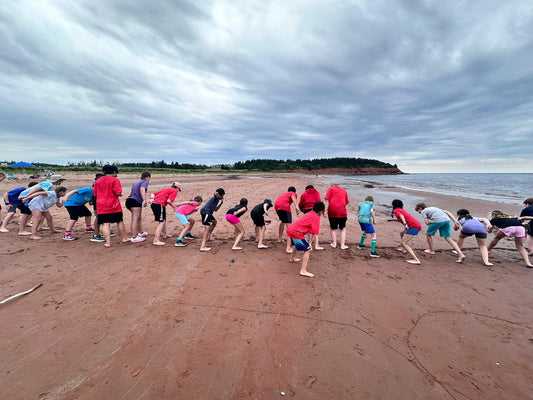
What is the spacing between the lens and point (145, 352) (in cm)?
277

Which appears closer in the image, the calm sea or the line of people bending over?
the line of people bending over

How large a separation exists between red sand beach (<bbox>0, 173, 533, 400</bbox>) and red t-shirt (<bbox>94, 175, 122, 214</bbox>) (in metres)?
1.30

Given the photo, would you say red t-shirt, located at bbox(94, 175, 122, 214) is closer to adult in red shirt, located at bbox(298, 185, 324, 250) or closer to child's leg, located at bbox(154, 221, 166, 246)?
child's leg, located at bbox(154, 221, 166, 246)

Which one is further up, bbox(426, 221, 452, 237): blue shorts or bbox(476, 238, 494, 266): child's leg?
bbox(426, 221, 452, 237): blue shorts

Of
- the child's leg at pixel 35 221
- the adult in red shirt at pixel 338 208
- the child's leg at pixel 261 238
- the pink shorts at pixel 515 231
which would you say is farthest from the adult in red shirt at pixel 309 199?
the child's leg at pixel 35 221

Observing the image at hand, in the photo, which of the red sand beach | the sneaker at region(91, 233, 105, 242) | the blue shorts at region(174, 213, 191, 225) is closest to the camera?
the red sand beach

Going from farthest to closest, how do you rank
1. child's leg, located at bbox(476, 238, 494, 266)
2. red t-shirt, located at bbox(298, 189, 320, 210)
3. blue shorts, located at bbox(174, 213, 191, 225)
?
red t-shirt, located at bbox(298, 189, 320, 210) < blue shorts, located at bbox(174, 213, 191, 225) < child's leg, located at bbox(476, 238, 494, 266)

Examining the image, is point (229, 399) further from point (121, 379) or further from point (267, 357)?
point (121, 379)

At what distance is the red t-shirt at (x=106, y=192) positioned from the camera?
240 inches

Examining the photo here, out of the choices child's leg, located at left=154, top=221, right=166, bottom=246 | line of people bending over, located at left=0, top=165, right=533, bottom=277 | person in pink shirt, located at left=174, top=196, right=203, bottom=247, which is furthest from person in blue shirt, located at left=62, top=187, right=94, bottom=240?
person in pink shirt, located at left=174, top=196, right=203, bottom=247

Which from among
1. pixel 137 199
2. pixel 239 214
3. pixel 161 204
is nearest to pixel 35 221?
pixel 137 199

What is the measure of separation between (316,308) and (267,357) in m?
1.35

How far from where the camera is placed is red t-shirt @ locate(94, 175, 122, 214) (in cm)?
609

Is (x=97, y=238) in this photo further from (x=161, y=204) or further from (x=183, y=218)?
(x=183, y=218)
